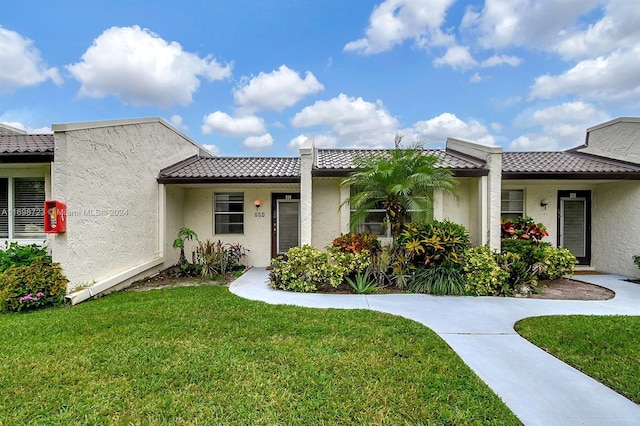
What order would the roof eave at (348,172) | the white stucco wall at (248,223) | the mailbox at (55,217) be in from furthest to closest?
the white stucco wall at (248,223) < the roof eave at (348,172) < the mailbox at (55,217)

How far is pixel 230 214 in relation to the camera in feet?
39.3

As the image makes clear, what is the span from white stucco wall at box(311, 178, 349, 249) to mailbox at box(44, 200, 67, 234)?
6969mm

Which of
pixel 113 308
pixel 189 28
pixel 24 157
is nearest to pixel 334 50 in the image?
pixel 189 28

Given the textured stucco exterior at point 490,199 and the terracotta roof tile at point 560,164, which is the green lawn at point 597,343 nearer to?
the textured stucco exterior at point 490,199

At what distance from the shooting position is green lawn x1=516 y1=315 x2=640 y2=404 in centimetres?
388

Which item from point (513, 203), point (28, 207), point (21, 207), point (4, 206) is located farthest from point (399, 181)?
point (4, 206)

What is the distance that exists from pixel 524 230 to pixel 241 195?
32.6 ft

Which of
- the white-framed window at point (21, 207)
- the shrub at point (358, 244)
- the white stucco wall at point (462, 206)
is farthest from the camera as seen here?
the white stucco wall at point (462, 206)

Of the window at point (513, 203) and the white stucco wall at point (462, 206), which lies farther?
the window at point (513, 203)

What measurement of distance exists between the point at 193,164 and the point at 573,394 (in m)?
12.3

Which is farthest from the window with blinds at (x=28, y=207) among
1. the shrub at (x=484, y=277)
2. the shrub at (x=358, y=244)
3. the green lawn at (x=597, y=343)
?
the green lawn at (x=597, y=343)

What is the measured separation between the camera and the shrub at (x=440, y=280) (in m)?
7.98

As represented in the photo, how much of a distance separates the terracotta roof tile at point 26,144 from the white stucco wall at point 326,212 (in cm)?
760

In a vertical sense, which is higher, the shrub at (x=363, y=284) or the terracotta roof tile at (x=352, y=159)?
the terracotta roof tile at (x=352, y=159)
